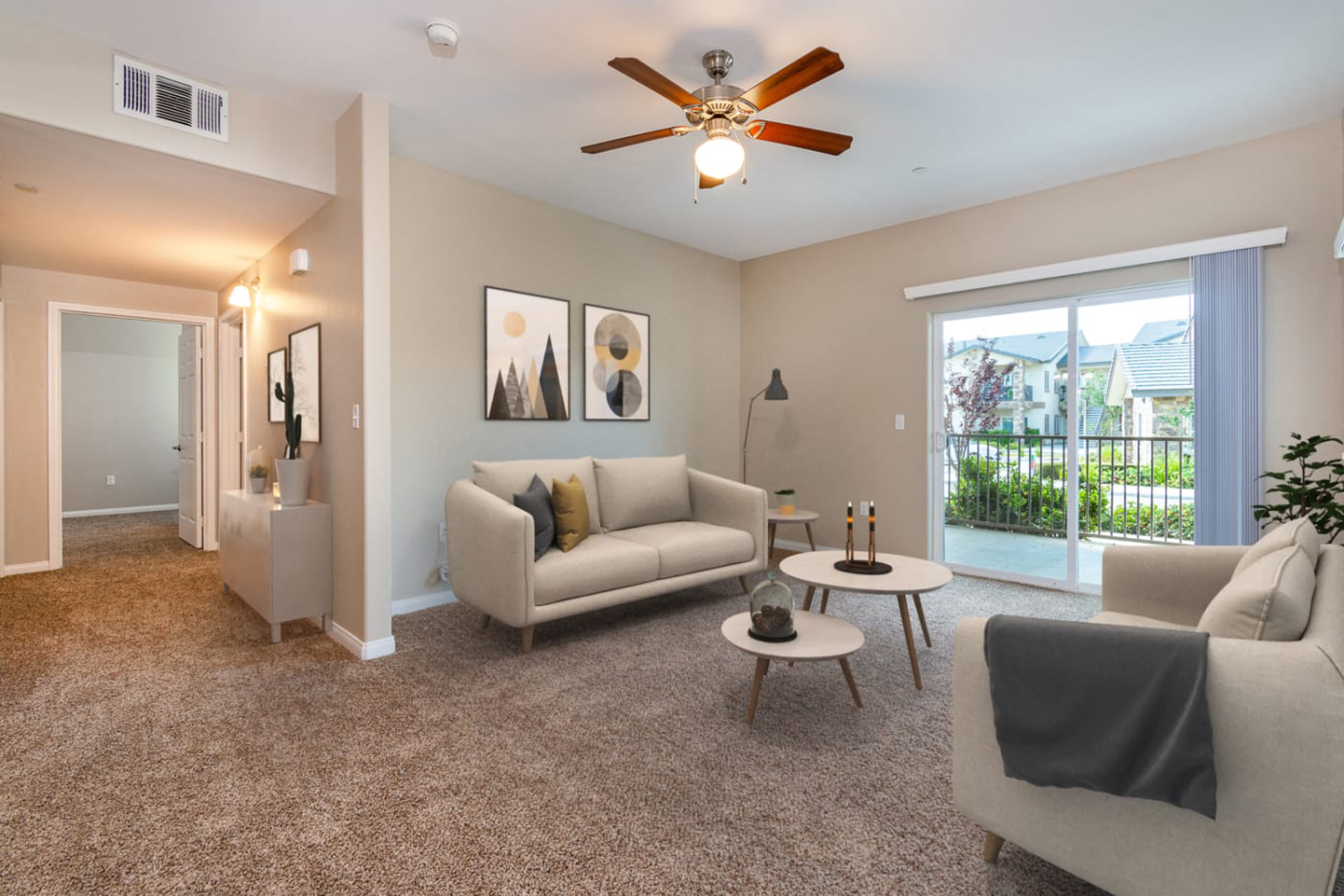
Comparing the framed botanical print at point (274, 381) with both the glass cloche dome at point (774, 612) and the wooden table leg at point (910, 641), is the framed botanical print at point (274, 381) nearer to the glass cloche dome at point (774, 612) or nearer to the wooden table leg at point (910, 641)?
the glass cloche dome at point (774, 612)

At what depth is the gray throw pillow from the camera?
3201 millimetres

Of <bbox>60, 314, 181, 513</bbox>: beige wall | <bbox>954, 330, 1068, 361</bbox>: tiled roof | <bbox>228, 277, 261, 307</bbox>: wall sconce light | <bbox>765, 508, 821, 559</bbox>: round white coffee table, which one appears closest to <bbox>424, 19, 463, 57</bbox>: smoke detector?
<bbox>228, 277, 261, 307</bbox>: wall sconce light

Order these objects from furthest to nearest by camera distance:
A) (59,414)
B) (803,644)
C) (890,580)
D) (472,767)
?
(59,414)
(890,580)
(803,644)
(472,767)

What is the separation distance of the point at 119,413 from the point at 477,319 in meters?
6.36

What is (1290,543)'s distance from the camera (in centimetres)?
166

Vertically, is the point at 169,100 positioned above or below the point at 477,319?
above

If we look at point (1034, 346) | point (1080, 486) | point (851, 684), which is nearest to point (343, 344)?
point (851, 684)

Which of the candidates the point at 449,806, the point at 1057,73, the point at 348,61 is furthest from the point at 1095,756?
the point at 348,61

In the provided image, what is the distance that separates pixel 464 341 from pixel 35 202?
218 centimetres

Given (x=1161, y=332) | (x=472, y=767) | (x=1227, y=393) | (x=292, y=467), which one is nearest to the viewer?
(x=472, y=767)

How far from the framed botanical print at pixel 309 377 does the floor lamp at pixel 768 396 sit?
3010mm

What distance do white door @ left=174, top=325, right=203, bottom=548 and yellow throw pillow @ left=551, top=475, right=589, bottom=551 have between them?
391 centimetres

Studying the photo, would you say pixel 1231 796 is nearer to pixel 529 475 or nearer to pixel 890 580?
pixel 890 580

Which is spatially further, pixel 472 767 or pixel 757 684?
pixel 757 684
